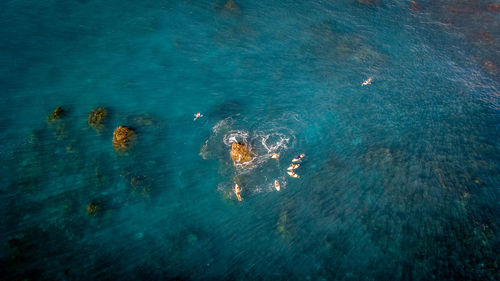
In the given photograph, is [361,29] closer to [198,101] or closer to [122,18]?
[198,101]

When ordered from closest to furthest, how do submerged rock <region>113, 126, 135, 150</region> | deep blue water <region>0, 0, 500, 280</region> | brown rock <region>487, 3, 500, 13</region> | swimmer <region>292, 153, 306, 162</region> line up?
1. deep blue water <region>0, 0, 500, 280</region>
2. swimmer <region>292, 153, 306, 162</region>
3. submerged rock <region>113, 126, 135, 150</region>
4. brown rock <region>487, 3, 500, 13</region>

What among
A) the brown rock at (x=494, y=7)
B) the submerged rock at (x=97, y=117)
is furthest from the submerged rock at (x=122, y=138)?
the brown rock at (x=494, y=7)

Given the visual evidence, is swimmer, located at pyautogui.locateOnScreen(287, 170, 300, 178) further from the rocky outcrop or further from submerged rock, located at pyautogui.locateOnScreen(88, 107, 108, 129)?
the rocky outcrop

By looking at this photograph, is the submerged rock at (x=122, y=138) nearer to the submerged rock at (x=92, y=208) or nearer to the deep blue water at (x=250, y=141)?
the deep blue water at (x=250, y=141)

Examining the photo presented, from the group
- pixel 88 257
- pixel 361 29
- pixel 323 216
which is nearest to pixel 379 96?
pixel 361 29

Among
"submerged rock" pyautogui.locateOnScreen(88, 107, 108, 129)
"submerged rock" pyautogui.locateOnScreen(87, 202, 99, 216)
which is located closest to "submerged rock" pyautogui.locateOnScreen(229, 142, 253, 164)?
"submerged rock" pyautogui.locateOnScreen(87, 202, 99, 216)

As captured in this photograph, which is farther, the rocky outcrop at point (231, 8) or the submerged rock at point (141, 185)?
the rocky outcrop at point (231, 8)
